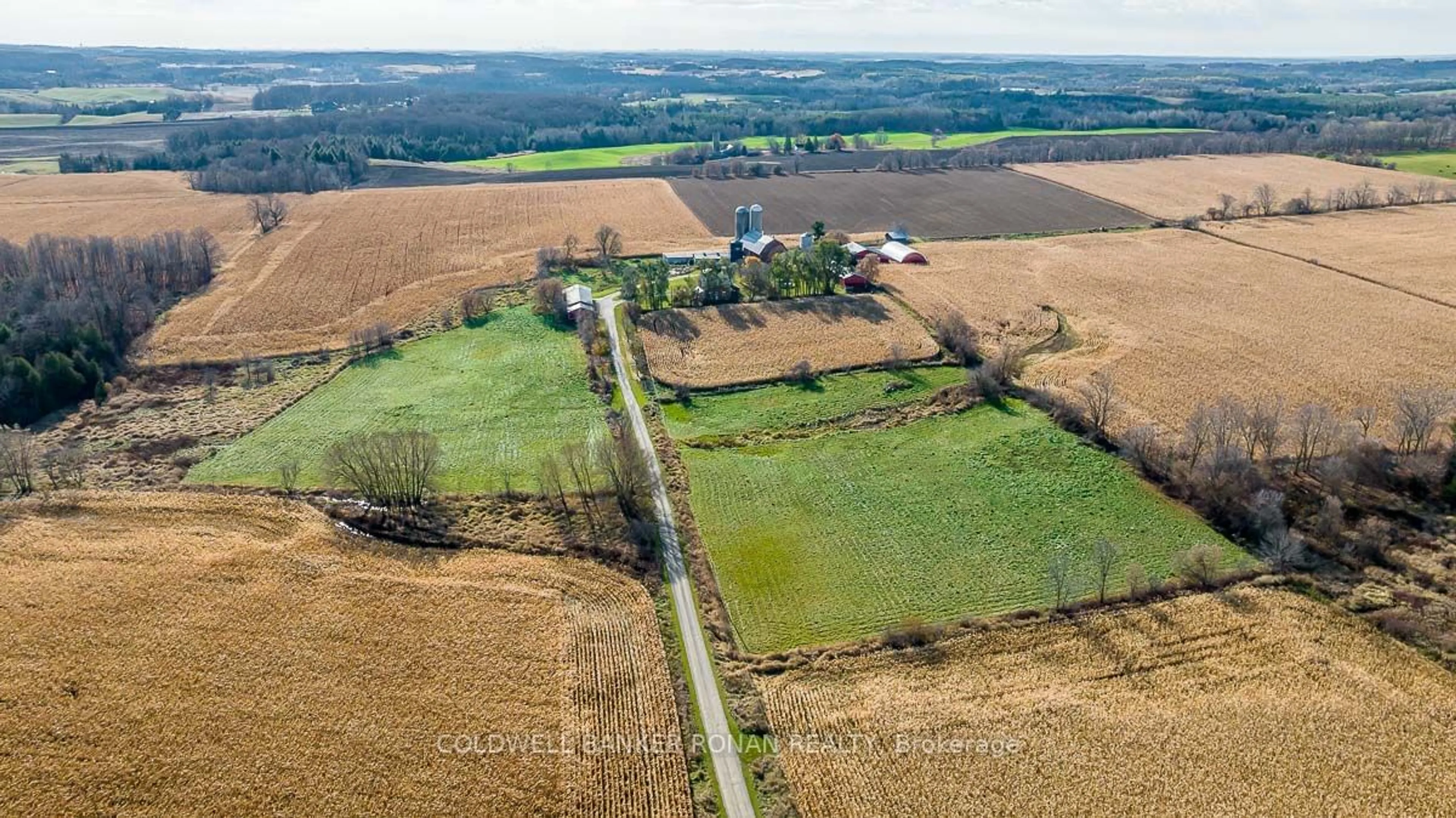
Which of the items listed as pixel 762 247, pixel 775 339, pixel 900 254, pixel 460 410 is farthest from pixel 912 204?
pixel 460 410

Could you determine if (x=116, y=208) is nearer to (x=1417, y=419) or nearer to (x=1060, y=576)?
(x=1060, y=576)

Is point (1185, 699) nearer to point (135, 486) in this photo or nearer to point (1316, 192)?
point (135, 486)

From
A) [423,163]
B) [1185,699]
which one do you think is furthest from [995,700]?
[423,163]

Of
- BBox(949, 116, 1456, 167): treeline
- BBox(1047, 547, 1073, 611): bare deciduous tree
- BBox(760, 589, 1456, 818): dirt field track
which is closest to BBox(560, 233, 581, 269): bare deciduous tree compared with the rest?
BBox(1047, 547, 1073, 611): bare deciduous tree

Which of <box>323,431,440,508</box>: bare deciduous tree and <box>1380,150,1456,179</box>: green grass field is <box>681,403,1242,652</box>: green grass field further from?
<box>1380,150,1456,179</box>: green grass field

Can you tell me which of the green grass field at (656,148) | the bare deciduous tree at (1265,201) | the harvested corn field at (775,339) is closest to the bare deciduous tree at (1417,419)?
the harvested corn field at (775,339)

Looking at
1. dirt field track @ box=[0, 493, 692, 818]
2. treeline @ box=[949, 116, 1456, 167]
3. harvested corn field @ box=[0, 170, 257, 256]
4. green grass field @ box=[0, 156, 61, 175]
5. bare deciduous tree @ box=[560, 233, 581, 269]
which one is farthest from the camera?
treeline @ box=[949, 116, 1456, 167]

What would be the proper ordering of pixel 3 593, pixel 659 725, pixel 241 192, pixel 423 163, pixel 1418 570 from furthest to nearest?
pixel 423 163
pixel 241 192
pixel 1418 570
pixel 3 593
pixel 659 725
